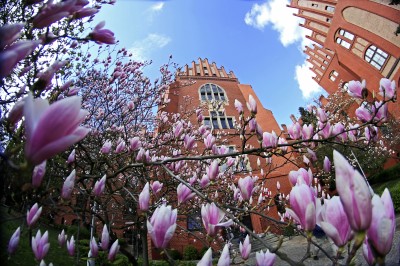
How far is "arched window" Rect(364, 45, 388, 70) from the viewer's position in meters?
16.4

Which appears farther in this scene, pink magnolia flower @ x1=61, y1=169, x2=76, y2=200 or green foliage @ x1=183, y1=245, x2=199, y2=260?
green foliage @ x1=183, y1=245, x2=199, y2=260

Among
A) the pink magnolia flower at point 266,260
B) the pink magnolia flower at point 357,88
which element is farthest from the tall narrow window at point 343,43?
the pink magnolia flower at point 266,260

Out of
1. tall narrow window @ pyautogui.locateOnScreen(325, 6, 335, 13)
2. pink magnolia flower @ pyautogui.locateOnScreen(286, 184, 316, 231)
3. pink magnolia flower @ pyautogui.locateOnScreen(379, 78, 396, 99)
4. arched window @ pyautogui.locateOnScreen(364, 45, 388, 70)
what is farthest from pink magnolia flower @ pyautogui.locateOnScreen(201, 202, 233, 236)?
tall narrow window @ pyautogui.locateOnScreen(325, 6, 335, 13)

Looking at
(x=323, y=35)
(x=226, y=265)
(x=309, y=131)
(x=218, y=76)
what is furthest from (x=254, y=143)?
(x=226, y=265)

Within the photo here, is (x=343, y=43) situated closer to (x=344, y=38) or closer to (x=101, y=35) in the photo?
(x=344, y=38)

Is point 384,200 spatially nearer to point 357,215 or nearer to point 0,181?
point 357,215

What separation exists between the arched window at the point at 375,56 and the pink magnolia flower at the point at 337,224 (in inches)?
774

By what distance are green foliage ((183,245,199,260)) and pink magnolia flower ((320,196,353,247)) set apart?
1258cm

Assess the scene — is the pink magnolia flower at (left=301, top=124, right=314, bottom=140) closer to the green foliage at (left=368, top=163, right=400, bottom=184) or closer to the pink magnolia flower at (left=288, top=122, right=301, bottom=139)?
the pink magnolia flower at (left=288, top=122, right=301, bottom=139)

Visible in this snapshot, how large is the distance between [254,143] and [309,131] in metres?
15.8

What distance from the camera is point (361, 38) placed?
58.0 ft

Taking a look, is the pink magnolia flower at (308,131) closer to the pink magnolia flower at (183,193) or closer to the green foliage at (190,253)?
the pink magnolia flower at (183,193)

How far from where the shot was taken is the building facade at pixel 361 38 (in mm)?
15273

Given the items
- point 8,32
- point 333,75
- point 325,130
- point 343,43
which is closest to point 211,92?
point 343,43
